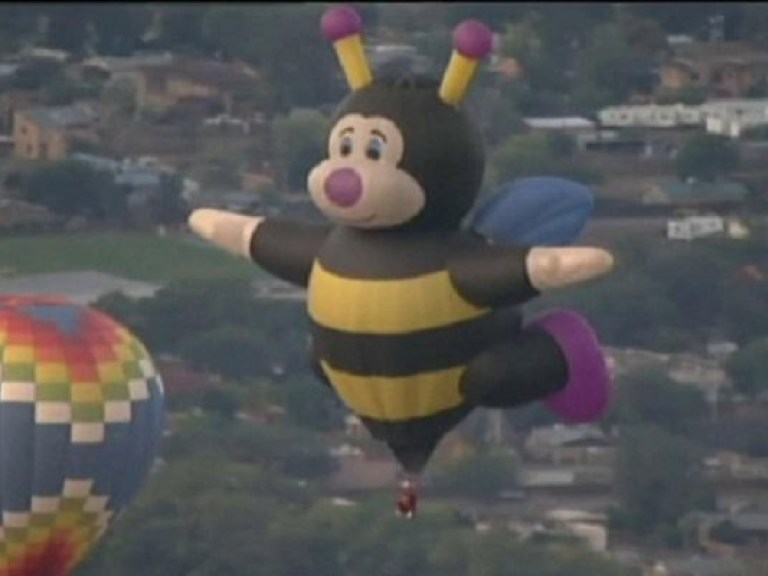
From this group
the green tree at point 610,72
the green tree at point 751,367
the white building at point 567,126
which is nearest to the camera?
the green tree at point 751,367

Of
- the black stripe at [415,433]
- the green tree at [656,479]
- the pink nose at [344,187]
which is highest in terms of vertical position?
the pink nose at [344,187]

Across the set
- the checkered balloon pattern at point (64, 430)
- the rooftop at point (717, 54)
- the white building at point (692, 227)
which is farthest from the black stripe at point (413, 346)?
the white building at point (692, 227)

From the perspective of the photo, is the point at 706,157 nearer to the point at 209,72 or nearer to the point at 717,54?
the point at 717,54

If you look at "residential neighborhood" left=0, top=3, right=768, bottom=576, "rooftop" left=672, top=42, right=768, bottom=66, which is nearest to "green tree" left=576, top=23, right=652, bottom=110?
"residential neighborhood" left=0, top=3, right=768, bottom=576

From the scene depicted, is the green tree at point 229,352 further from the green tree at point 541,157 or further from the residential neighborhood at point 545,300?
the green tree at point 541,157

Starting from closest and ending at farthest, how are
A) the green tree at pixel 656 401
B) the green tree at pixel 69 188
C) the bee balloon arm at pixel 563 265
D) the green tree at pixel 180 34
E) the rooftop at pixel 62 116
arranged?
the bee balloon arm at pixel 563 265 < the green tree at pixel 656 401 < the green tree at pixel 69 188 < the rooftop at pixel 62 116 < the green tree at pixel 180 34

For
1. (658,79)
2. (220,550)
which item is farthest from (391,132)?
(658,79)
